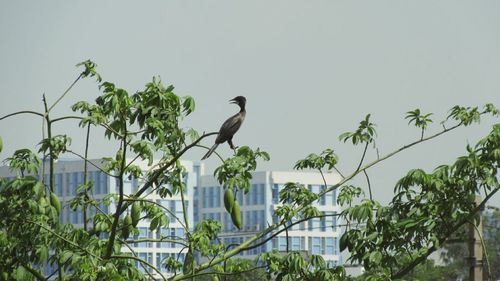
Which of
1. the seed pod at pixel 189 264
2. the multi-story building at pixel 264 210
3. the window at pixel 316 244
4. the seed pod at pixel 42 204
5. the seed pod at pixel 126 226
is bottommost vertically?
the seed pod at pixel 189 264

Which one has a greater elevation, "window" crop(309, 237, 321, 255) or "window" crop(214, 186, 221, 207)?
"window" crop(214, 186, 221, 207)

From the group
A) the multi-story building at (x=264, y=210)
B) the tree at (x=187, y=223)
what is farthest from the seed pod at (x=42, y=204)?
the multi-story building at (x=264, y=210)

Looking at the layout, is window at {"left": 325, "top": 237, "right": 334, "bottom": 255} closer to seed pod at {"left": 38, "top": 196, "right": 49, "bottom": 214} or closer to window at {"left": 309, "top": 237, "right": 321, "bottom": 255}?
window at {"left": 309, "top": 237, "right": 321, "bottom": 255}

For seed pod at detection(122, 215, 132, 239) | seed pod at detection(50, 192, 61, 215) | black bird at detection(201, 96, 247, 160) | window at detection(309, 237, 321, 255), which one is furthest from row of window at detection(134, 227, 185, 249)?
window at detection(309, 237, 321, 255)

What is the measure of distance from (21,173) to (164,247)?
168 metres

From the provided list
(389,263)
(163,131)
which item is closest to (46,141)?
(163,131)

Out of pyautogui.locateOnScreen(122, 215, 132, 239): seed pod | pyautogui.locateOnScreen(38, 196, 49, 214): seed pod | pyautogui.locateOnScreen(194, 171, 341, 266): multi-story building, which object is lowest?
pyautogui.locateOnScreen(122, 215, 132, 239): seed pod

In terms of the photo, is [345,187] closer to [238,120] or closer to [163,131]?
[238,120]

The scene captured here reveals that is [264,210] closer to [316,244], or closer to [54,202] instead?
[316,244]

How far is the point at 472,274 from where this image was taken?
37.8ft

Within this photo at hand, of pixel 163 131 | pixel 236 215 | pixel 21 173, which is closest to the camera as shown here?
pixel 236 215

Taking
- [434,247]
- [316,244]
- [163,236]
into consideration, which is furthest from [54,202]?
[316,244]

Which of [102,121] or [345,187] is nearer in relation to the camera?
[102,121]

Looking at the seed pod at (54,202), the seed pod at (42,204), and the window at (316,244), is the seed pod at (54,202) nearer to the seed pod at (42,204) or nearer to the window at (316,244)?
the seed pod at (42,204)
